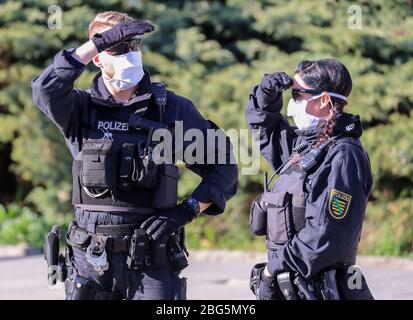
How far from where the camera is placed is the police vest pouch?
478 centimetres

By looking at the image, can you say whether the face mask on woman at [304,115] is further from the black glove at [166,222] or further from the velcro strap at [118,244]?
the velcro strap at [118,244]

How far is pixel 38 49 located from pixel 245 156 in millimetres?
3756

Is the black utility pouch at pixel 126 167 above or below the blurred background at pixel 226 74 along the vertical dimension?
above

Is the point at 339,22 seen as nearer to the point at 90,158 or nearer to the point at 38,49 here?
the point at 38,49

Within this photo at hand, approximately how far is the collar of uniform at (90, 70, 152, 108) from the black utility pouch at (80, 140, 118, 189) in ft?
0.78

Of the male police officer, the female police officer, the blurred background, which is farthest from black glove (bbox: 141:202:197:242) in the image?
the blurred background

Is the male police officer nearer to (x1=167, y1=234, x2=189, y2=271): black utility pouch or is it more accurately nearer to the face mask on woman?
(x1=167, y1=234, x2=189, y2=271): black utility pouch

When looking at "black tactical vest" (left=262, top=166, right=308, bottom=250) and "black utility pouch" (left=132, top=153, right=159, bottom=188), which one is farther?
"black utility pouch" (left=132, top=153, right=159, bottom=188)

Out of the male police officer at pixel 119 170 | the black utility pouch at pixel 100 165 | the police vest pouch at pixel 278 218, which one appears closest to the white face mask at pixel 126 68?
the male police officer at pixel 119 170

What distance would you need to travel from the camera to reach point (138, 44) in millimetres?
5387

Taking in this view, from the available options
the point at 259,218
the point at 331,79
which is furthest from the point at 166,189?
the point at 331,79

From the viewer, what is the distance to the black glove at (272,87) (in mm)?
4941

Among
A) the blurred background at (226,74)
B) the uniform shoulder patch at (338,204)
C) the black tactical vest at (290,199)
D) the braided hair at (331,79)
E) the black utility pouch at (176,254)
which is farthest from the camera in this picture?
the blurred background at (226,74)

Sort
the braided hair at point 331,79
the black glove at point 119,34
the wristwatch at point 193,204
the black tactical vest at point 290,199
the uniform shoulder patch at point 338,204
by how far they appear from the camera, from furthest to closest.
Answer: the wristwatch at point 193,204 < the black glove at point 119,34 < the braided hair at point 331,79 < the black tactical vest at point 290,199 < the uniform shoulder patch at point 338,204
